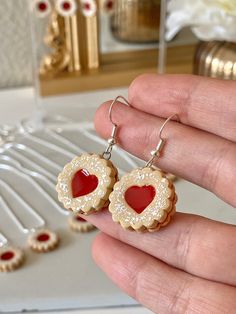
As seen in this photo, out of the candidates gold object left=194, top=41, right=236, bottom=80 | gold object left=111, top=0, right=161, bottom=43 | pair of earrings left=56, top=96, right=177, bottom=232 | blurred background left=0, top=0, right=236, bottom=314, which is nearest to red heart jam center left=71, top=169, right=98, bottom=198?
pair of earrings left=56, top=96, right=177, bottom=232

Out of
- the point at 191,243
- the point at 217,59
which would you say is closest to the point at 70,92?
the point at 217,59

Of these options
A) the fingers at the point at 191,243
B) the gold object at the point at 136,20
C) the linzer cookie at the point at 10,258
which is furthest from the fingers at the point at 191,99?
the gold object at the point at 136,20

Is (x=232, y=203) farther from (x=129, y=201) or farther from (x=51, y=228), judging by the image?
(x=51, y=228)

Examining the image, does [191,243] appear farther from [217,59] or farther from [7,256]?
[217,59]

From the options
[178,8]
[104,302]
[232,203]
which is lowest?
[104,302]

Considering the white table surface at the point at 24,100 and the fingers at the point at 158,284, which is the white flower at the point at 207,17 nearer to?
the white table surface at the point at 24,100

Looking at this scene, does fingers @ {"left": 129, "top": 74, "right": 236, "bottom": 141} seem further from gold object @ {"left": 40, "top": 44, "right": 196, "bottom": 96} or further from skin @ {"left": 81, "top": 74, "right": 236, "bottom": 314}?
gold object @ {"left": 40, "top": 44, "right": 196, "bottom": 96}

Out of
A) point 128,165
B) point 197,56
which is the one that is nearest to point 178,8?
point 197,56
